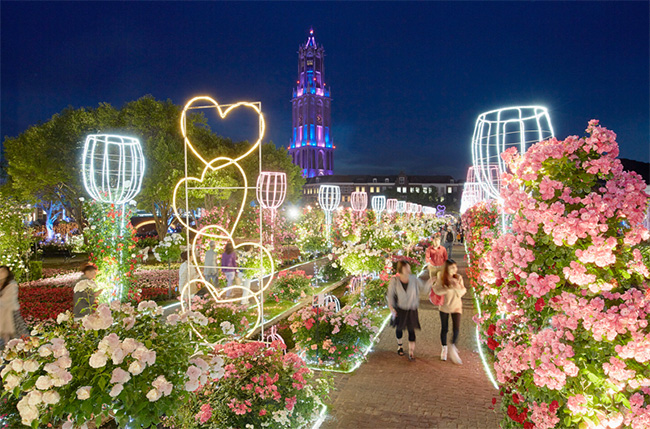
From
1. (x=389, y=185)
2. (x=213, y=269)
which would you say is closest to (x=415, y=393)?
(x=213, y=269)

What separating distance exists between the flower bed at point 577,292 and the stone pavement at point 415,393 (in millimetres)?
1614

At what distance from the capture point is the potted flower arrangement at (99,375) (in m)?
2.28

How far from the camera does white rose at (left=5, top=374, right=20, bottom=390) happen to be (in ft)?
7.54

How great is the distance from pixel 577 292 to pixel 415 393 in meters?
2.99

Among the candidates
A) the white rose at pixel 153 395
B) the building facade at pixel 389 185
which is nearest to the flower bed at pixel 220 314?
the white rose at pixel 153 395

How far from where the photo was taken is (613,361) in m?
2.42

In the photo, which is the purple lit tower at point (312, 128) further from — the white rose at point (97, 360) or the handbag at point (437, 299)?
the white rose at point (97, 360)

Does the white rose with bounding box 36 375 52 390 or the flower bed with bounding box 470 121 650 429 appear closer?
the white rose with bounding box 36 375 52 390

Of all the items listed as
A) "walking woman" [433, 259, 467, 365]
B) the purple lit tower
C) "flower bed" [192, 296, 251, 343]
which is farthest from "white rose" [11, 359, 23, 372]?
the purple lit tower

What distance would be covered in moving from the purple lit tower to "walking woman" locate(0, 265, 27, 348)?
9441 centimetres

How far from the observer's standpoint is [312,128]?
104 metres

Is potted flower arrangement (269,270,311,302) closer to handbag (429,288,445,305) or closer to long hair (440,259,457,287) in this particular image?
handbag (429,288,445,305)

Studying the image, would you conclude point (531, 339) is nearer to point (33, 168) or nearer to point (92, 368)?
point (92, 368)

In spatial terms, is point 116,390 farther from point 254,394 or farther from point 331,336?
point 331,336
